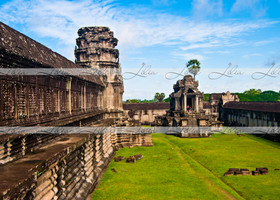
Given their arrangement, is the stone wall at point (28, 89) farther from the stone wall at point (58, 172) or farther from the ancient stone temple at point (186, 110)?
the ancient stone temple at point (186, 110)

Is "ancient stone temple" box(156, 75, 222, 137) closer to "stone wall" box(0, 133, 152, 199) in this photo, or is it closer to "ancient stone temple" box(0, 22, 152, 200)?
"stone wall" box(0, 133, 152, 199)

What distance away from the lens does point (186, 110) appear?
37.2m

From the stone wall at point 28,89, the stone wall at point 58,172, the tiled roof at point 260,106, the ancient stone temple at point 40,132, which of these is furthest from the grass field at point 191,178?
the tiled roof at point 260,106

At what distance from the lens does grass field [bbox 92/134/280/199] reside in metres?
11.4

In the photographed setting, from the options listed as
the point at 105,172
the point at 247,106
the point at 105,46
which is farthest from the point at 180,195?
the point at 247,106

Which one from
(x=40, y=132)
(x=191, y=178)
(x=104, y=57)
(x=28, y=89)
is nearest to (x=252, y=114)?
(x=104, y=57)

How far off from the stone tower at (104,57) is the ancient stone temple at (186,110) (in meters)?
12.2

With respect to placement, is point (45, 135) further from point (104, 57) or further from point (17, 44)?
point (104, 57)

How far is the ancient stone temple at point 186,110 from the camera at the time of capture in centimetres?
3322

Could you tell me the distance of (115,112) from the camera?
2427cm

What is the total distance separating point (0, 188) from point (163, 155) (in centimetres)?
1626

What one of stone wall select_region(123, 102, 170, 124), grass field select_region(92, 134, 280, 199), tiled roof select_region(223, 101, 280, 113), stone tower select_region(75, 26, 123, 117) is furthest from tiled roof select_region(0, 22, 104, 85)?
stone wall select_region(123, 102, 170, 124)

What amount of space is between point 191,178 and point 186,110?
78.6ft

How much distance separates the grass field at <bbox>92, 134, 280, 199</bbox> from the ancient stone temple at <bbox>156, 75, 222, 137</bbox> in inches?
475
